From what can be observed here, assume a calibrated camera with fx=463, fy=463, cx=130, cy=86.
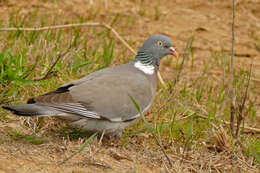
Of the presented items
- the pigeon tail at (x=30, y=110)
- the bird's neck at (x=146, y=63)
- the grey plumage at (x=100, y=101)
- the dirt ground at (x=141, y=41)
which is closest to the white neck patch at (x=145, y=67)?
the bird's neck at (x=146, y=63)

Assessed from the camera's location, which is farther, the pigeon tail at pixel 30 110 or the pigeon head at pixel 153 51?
the pigeon head at pixel 153 51

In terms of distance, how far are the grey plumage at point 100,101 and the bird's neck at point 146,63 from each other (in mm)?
128

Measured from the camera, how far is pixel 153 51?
3.91m

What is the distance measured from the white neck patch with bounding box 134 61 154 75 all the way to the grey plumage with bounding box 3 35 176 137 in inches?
4.4

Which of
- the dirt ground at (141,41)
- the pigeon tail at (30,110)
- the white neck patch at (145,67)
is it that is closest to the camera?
the dirt ground at (141,41)

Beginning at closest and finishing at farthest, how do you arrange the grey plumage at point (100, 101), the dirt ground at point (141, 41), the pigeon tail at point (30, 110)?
the dirt ground at point (141, 41) < the pigeon tail at point (30, 110) < the grey plumage at point (100, 101)

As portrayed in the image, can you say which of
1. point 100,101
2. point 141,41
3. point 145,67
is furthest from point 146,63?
point 141,41

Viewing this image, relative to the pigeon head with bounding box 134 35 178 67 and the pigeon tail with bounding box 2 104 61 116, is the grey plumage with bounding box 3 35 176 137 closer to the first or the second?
the pigeon tail with bounding box 2 104 61 116

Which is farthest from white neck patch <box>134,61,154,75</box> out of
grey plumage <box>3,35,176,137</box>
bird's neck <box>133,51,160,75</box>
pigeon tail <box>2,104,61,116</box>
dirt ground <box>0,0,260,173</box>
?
pigeon tail <box>2,104,61,116</box>

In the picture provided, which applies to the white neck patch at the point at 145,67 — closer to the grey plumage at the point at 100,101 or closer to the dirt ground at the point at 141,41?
the grey plumage at the point at 100,101

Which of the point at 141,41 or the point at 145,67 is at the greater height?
the point at 145,67

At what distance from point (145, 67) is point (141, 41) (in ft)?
7.45

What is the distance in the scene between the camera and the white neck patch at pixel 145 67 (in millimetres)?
3783

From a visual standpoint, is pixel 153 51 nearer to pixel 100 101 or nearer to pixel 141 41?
pixel 100 101
